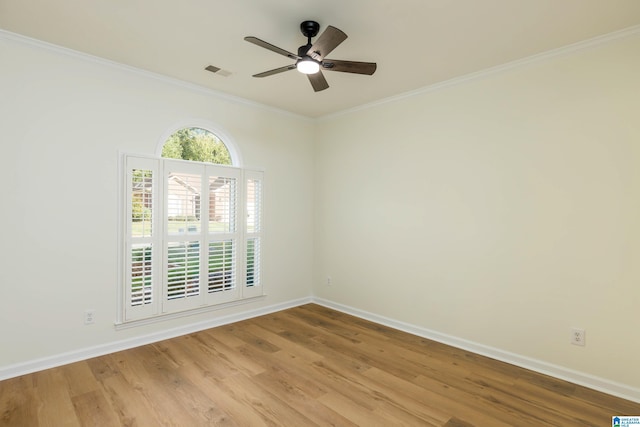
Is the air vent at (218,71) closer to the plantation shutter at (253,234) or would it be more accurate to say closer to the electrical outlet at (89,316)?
the plantation shutter at (253,234)

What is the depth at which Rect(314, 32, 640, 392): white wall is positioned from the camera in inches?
102

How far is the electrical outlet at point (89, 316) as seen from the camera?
10.1 ft

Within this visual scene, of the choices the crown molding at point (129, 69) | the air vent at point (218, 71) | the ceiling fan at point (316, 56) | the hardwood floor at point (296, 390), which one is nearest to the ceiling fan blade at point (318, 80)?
the ceiling fan at point (316, 56)

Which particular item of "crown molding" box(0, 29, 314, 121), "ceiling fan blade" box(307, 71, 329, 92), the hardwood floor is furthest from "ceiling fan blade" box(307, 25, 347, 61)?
the hardwood floor

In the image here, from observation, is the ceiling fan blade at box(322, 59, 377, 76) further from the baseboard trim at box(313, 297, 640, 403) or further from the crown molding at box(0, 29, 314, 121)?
the baseboard trim at box(313, 297, 640, 403)

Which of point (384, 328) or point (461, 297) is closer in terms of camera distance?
point (461, 297)

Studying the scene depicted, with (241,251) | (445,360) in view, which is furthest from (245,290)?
(445,360)

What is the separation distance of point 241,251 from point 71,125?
7.17 ft

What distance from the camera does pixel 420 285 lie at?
3.78 m

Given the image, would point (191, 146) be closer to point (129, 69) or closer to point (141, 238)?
point (129, 69)

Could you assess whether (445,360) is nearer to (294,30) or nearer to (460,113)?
(460,113)

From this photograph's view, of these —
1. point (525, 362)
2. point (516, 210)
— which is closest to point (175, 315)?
point (525, 362)

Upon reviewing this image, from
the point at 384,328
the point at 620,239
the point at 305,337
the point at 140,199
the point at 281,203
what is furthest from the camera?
the point at 281,203

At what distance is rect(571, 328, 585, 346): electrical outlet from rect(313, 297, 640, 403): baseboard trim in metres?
0.24
